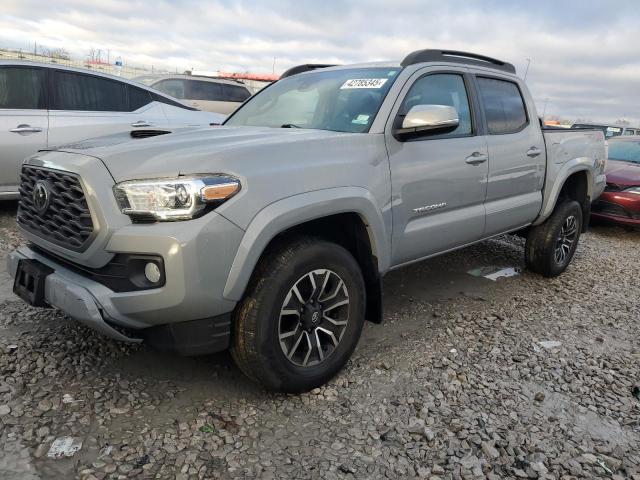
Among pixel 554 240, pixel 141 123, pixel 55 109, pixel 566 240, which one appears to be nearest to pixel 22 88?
pixel 55 109

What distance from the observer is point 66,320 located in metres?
3.34

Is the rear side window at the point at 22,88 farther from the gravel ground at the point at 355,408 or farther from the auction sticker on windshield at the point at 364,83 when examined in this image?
the auction sticker on windshield at the point at 364,83

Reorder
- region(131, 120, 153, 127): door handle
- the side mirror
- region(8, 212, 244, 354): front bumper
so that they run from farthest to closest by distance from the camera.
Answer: region(131, 120, 153, 127): door handle < the side mirror < region(8, 212, 244, 354): front bumper

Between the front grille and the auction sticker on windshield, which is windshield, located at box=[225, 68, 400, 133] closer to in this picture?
the auction sticker on windshield

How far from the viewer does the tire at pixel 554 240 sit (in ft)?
15.9

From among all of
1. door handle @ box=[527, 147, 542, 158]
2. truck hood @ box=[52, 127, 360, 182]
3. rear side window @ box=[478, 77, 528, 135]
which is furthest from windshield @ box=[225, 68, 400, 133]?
door handle @ box=[527, 147, 542, 158]

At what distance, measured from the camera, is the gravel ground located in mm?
2229

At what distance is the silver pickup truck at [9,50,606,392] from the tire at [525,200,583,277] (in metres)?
1.30

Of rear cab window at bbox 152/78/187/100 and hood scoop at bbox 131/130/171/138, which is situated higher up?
rear cab window at bbox 152/78/187/100

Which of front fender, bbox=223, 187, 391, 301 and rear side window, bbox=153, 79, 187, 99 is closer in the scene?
front fender, bbox=223, 187, 391, 301

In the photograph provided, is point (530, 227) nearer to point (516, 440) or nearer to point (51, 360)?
point (516, 440)

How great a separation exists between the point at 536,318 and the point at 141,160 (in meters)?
3.23

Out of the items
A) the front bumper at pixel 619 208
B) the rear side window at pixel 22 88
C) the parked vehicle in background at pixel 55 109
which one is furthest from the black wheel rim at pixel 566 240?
the rear side window at pixel 22 88

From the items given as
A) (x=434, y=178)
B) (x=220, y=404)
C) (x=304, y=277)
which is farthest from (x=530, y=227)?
(x=220, y=404)
